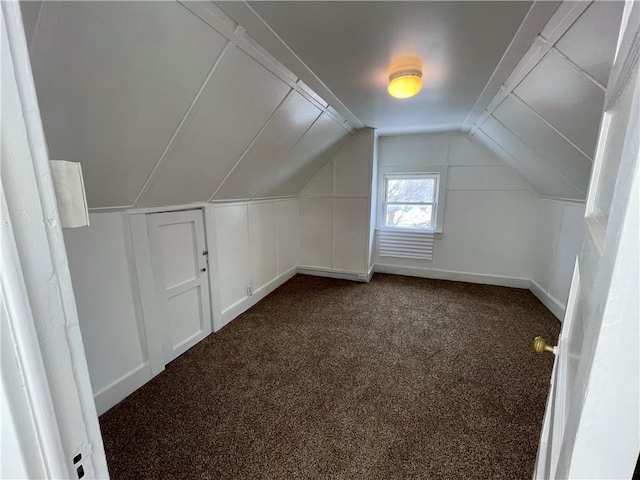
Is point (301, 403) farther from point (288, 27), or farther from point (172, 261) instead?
point (288, 27)

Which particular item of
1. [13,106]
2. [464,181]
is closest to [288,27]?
[13,106]

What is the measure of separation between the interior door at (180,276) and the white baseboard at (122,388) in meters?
0.20

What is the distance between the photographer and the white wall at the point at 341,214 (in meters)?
3.87

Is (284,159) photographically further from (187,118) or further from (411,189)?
(411,189)

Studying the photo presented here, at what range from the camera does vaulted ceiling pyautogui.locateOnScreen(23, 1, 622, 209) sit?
3.59 feet

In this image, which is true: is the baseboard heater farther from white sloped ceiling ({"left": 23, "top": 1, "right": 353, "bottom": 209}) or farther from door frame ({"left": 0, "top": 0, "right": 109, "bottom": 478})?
door frame ({"left": 0, "top": 0, "right": 109, "bottom": 478})

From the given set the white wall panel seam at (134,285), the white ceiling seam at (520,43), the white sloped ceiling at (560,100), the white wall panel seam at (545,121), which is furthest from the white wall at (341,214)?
the white wall panel seam at (134,285)

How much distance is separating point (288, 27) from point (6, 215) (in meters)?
1.52

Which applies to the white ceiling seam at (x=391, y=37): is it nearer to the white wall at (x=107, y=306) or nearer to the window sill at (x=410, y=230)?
the white wall at (x=107, y=306)

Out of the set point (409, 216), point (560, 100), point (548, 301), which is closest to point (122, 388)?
point (560, 100)

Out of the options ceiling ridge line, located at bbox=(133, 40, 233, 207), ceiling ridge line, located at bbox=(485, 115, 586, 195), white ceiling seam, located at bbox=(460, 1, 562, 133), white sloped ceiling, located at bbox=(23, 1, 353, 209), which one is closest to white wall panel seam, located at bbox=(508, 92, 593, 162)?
white ceiling seam, located at bbox=(460, 1, 562, 133)

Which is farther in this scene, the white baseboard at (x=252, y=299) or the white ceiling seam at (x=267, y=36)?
the white baseboard at (x=252, y=299)

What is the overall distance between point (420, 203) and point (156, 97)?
146 inches

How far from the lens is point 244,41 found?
4.76ft
